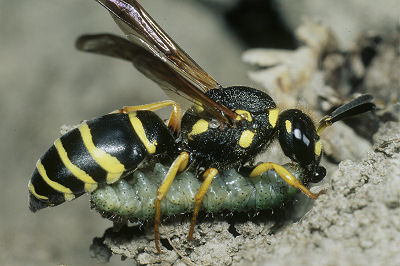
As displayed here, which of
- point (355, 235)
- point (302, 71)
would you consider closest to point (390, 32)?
point (302, 71)

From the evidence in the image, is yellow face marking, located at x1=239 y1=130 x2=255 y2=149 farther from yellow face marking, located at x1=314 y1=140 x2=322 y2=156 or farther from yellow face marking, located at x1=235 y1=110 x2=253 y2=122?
yellow face marking, located at x1=314 y1=140 x2=322 y2=156

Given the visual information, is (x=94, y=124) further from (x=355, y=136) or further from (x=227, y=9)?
(x=227, y=9)

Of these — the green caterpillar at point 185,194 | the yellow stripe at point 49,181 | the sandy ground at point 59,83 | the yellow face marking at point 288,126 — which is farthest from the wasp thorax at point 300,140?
the sandy ground at point 59,83

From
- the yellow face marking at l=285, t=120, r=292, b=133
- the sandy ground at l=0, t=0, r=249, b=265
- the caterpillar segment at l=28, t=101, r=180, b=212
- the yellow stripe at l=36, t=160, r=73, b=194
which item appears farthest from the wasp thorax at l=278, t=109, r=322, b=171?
the sandy ground at l=0, t=0, r=249, b=265

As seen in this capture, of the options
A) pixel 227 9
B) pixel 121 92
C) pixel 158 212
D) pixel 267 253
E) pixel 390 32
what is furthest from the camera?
pixel 227 9

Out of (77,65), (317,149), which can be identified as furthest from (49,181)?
(77,65)

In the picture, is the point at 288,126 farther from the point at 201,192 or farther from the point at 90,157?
the point at 90,157
